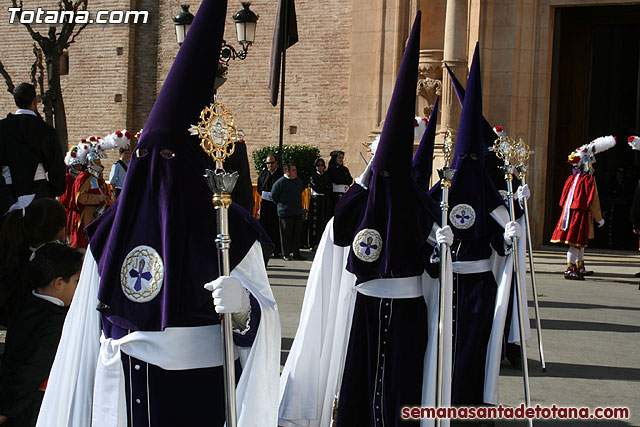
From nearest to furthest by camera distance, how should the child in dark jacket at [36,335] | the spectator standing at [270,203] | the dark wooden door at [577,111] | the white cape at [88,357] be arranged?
the white cape at [88,357] < the child in dark jacket at [36,335] < the spectator standing at [270,203] < the dark wooden door at [577,111]

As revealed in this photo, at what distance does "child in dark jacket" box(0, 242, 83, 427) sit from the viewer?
4098mm

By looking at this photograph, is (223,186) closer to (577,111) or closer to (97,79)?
(577,111)

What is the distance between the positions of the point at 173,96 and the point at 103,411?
1260 mm

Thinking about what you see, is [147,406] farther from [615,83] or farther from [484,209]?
[615,83]

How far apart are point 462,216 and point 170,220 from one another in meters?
3.48

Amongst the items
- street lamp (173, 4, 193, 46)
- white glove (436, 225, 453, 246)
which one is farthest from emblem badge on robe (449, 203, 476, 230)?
street lamp (173, 4, 193, 46)

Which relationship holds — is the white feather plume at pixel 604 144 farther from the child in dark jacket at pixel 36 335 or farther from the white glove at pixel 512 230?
the child in dark jacket at pixel 36 335

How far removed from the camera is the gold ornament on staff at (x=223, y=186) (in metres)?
2.94

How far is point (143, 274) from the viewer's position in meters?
3.16

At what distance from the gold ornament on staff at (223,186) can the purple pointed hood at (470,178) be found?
330 cm

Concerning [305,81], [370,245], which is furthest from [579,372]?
[305,81]

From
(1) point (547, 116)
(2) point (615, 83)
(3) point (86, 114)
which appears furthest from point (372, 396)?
(2) point (615, 83)

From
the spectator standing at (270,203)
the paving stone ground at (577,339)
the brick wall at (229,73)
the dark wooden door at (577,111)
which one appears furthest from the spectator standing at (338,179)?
the dark wooden door at (577,111)

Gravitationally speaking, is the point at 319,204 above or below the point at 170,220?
below
